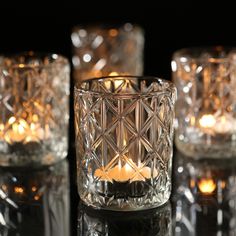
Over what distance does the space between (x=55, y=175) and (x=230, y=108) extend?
0.40 meters

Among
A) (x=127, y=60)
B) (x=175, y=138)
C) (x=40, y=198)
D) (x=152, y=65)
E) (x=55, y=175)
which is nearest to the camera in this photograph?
(x=40, y=198)

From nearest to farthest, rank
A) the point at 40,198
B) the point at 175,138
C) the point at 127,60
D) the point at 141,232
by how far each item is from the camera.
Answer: the point at 141,232 → the point at 40,198 → the point at 175,138 → the point at 127,60

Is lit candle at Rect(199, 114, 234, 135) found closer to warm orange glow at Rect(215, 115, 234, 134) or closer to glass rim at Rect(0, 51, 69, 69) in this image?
warm orange glow at Rect(215, 115, 234, 134)

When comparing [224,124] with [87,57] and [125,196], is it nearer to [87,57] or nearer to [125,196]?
[125,196]

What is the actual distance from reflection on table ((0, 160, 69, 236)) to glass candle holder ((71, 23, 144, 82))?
0.61 m

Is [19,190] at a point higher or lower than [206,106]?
lower

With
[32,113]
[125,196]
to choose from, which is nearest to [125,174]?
[125,196]

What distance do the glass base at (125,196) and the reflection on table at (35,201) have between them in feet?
0.20

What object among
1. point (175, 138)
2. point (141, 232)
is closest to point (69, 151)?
point (175, 138)

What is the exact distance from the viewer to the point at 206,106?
1.51 meters

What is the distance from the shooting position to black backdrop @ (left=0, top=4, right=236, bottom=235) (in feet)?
7.95

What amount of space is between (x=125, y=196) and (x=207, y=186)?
0.20m

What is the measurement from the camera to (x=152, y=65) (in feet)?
7.38

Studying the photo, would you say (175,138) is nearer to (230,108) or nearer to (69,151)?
(230,108)
